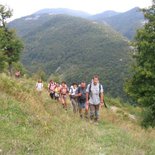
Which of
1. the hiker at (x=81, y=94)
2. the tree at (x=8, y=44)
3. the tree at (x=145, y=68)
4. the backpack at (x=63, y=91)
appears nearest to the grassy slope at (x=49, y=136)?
the hiker at (x=81, y=94)

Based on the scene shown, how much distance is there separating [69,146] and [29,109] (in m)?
2.66

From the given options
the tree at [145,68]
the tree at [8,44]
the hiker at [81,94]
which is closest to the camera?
the hiker at [81,94]

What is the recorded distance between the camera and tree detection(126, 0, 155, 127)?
22.3 meters

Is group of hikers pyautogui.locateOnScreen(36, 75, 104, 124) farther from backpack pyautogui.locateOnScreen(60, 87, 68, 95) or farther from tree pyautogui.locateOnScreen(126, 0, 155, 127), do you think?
tree pyautogui.locateOnScreen(126, 0, 155, 127)

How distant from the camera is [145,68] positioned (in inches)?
879

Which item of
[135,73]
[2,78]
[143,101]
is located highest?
[2,78]

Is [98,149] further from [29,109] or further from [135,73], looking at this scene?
[135,73]

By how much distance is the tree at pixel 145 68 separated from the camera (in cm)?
2231

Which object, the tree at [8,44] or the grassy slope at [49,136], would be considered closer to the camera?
the grassy slope at [49,136]

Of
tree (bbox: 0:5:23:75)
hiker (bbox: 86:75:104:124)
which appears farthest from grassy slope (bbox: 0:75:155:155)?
tree (bbox: 0:5:23:75)

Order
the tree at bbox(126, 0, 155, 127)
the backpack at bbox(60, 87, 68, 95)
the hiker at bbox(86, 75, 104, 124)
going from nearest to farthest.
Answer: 1. the hiker at bbox(86, 75, 104, 124)
2. the backpack at bbox(60, 87, 68, 95)
3. the tree at bbox(126, 0, 155, 127)

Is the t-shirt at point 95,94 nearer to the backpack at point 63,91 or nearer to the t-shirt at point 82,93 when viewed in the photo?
the t-shirt at point 82,93

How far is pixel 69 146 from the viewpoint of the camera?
28.5 ft

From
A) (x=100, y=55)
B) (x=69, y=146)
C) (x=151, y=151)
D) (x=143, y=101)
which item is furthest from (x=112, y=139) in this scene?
(x=100, y=55)
